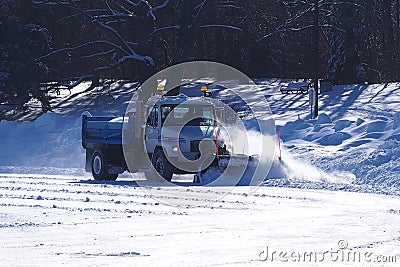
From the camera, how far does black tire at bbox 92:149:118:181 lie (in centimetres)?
2211

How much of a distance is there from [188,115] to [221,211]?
614cm

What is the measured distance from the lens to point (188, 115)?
21109mm

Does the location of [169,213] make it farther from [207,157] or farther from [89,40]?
[89,40]

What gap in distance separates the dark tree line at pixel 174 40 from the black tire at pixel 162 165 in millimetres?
21142

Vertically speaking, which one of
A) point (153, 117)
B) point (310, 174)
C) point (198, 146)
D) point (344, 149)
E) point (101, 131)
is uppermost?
point (153, 117)

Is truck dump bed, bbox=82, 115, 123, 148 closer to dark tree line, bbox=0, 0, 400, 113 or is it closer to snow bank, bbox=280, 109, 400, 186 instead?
snow bank, bbox=280, 109, 400, 186

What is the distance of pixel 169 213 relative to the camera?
1497 centimetres

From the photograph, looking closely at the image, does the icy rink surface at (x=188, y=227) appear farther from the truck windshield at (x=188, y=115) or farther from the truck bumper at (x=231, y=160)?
the truck windshield at (x=188, y=115)

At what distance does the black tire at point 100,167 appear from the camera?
72.5 ft

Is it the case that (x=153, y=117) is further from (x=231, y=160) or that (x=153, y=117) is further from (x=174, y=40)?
(x=174, y=40)

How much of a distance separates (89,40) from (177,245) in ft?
122

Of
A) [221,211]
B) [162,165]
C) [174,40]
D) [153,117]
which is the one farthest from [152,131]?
[174,40]

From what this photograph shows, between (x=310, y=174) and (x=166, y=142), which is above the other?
(x=166, y=142)

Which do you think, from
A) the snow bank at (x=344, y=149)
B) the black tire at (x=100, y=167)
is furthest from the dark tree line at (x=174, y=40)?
the black tire at (x=100, y=167)
